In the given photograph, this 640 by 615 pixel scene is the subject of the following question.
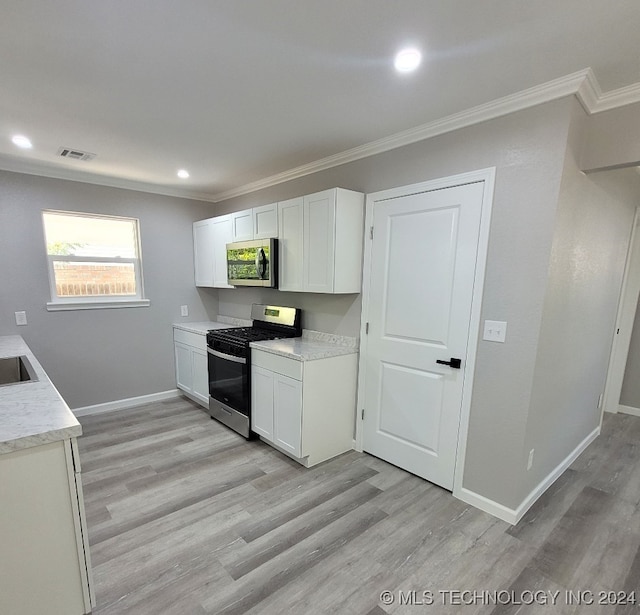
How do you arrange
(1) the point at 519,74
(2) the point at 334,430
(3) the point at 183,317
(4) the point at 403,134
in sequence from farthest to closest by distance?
(3) the point at 183,317
(2) the point at 334,430
(4) the point at 403,134
(1) the point at 519,74

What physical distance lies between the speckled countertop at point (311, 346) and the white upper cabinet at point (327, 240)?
0.49 metres

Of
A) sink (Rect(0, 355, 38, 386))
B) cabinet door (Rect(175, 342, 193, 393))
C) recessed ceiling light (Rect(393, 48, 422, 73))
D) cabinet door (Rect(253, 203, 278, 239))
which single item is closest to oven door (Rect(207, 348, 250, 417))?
cabinet door (Rect(175, 342, 193, 393))

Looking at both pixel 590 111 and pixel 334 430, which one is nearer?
pixel 590 111

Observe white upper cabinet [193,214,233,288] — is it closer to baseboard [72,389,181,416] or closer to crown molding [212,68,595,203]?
crown molding [212,68,595,203]

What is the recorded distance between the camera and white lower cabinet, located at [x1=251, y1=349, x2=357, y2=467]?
2.54 m

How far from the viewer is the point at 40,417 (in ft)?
4.21

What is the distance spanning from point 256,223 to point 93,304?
1.97 m

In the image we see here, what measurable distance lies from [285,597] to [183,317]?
3343 millimetres

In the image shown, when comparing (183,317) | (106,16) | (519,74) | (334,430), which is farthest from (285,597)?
(183,317)

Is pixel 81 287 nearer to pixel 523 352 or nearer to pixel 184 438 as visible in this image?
pixel 184 438

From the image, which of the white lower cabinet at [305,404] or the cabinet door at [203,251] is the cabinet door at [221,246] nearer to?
the cabinet door at [203,251]

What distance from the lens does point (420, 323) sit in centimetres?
237

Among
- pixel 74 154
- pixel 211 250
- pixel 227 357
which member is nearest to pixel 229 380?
pixel 227 357

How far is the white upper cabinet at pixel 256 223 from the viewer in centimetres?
313
